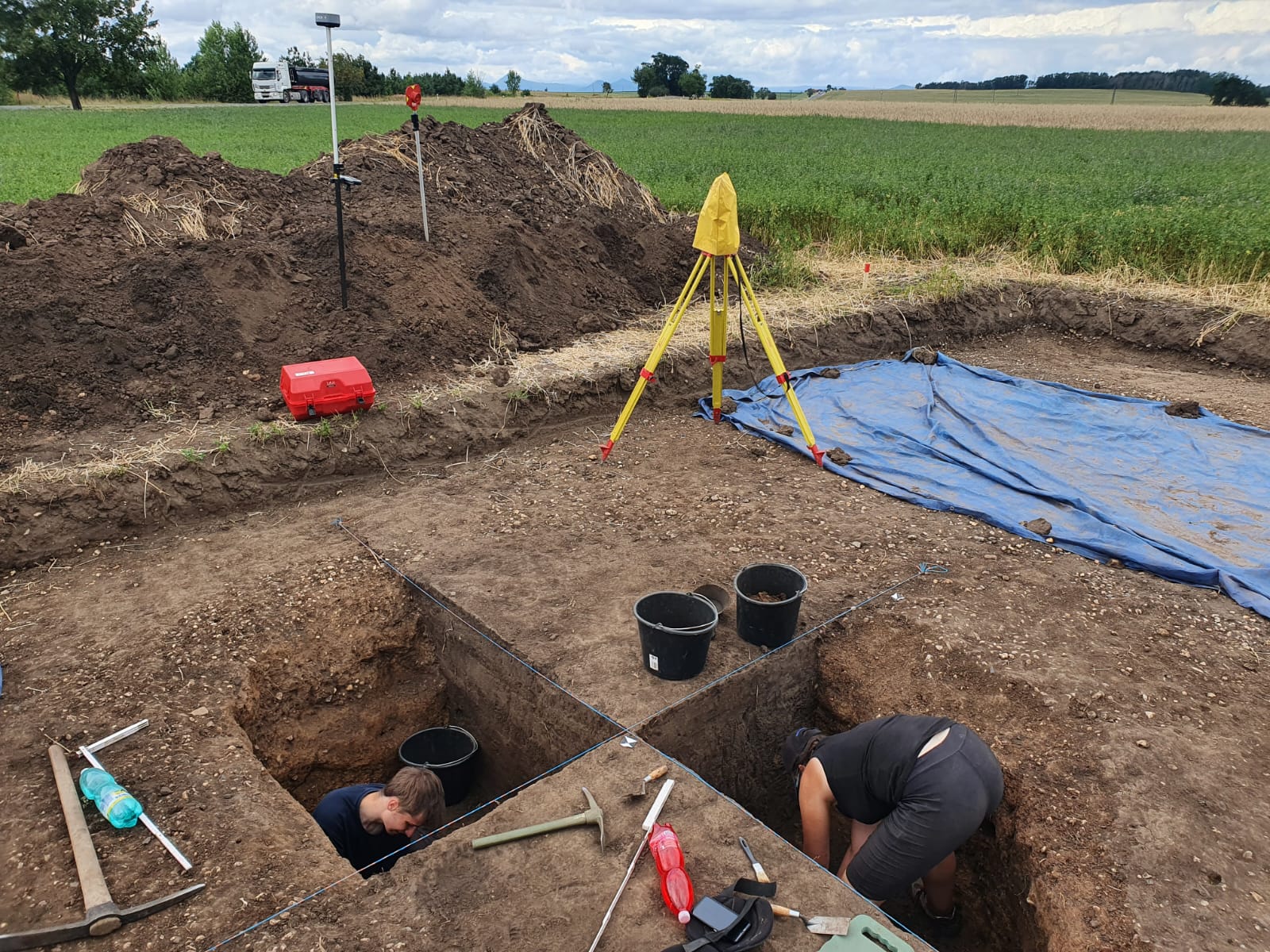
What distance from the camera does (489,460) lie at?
5980 mm

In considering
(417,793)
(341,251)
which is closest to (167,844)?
(417,793)

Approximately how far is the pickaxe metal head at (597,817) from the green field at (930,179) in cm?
887

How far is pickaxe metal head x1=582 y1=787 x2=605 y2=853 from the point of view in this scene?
2730 millimetres

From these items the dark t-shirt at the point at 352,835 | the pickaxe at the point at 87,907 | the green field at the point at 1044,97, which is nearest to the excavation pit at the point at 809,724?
the dark t-shirt at the point at 352,835

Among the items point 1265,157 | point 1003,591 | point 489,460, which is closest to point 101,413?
point 489,460

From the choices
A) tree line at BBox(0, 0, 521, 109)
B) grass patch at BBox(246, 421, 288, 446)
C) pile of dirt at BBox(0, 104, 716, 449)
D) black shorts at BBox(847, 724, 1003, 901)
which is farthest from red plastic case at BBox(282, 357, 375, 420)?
tree line at BBox(0, 0, 521, 109)

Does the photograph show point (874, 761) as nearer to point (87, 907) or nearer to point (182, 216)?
point (87, 907)

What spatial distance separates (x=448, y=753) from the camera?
4.41 meters

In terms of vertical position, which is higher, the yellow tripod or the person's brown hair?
the yellow tripod

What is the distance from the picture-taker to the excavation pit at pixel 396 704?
3.93 m

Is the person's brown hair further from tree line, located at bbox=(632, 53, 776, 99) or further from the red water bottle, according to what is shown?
tree line, located at bbox=(632, 53, 776, 99)

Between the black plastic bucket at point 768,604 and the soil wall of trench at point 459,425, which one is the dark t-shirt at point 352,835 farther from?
the soil wall of trench at point 459,425

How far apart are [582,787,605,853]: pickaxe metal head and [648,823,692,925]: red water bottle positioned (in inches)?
6.4

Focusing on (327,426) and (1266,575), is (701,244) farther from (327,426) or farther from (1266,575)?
(1266,575)
